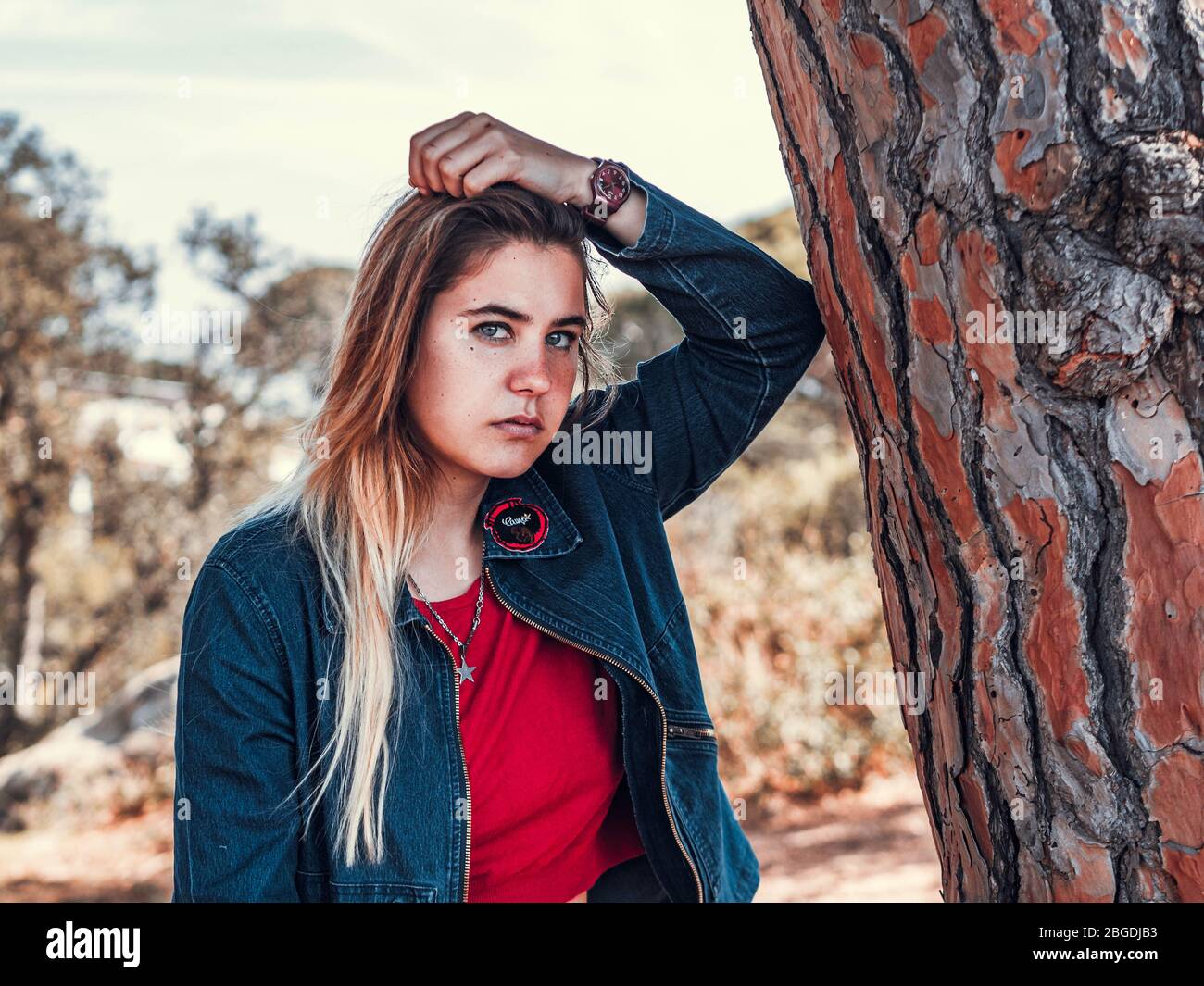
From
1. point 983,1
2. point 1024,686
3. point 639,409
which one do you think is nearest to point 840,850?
point 639,409

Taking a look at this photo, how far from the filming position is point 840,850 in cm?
604

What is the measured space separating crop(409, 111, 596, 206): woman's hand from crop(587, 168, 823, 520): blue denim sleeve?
14 centimetres

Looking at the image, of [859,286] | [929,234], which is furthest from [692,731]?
[929,234]

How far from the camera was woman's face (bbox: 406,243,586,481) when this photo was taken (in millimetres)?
1931

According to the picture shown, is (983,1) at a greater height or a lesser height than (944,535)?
greater

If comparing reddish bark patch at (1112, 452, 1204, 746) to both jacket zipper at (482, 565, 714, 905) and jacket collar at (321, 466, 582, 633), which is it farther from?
jacket collar at (321, 466, 582, 633)

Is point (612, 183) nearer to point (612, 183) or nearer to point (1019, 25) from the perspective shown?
point (612, 183)

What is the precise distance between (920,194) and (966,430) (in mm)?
306

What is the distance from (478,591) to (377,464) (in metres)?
0.29

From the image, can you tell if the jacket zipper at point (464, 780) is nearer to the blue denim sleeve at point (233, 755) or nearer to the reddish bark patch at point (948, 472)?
the blue denim sleeve at point (233, 755)

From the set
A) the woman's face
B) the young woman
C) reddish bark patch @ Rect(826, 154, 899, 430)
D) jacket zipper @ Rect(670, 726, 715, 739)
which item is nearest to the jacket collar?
the young woman

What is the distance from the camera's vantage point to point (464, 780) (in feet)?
6.13

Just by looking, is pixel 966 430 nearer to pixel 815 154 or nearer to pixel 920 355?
pixel 920 355
